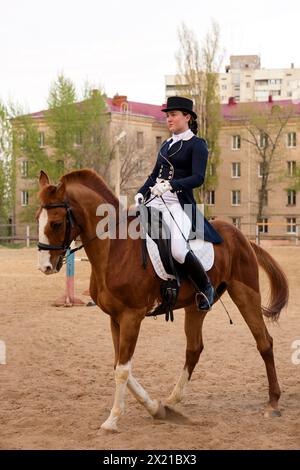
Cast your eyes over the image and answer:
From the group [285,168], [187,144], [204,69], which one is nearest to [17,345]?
[187,144]

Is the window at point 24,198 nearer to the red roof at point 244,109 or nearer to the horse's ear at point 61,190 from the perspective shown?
the red roof at point 244,109

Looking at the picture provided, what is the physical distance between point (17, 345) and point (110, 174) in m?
47.3

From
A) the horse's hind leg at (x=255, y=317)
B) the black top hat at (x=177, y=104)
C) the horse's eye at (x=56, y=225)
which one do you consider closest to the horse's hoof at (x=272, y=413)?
the horse's hind leg at (x=255, y=317)

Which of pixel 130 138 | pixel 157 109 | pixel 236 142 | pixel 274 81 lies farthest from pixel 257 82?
pixel 130 138

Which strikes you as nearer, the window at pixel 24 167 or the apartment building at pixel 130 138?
the apartment building at pixel 130 138

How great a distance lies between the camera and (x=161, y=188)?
22.0 feet

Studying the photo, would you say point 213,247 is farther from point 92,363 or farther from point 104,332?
point 104,332

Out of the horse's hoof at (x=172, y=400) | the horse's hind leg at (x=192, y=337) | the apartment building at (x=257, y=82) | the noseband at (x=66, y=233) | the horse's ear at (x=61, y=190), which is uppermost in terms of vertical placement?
the apartment building at (x=257, y=82)

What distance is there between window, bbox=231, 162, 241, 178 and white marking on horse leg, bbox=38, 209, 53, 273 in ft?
199

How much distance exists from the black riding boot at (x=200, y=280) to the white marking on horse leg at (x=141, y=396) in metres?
0.98

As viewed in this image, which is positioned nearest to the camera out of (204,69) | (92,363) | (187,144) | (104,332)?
(187,144)

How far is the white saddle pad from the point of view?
6449 millimetres

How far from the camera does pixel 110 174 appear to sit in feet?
188

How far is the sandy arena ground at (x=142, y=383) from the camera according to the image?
5.97m
